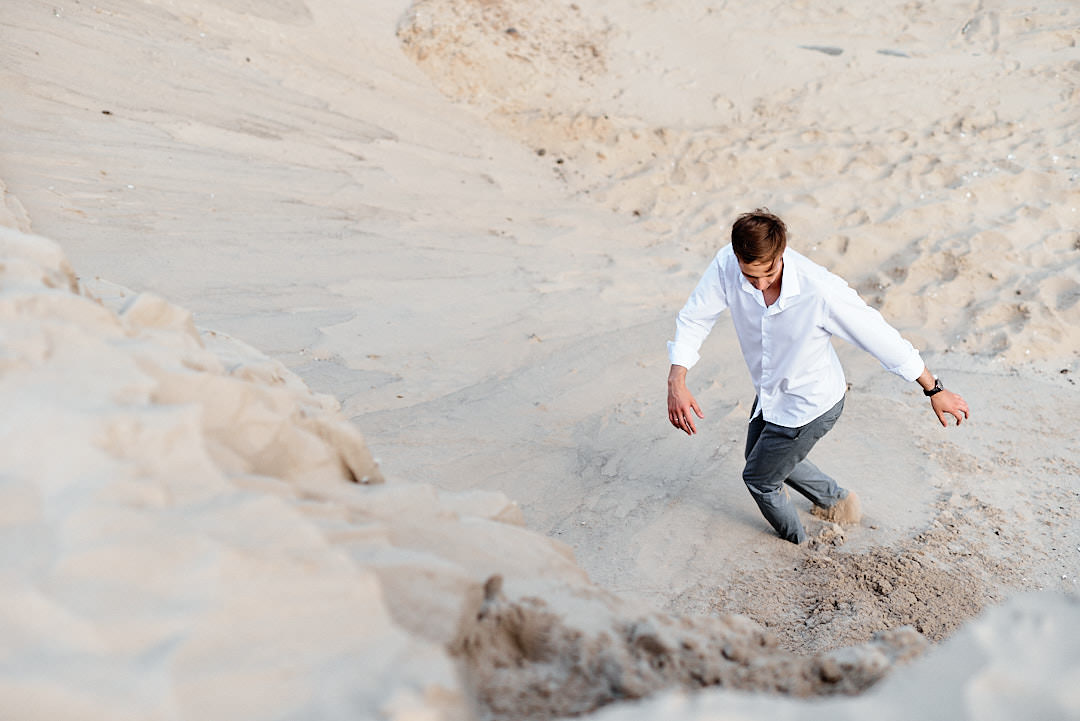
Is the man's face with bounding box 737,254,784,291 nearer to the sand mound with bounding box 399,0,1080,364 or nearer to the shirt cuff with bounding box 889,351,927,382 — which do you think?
the shirt cuff with bounding box 889,351,927,382

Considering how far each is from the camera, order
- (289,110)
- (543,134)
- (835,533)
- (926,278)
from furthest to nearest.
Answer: (543,134) → (289,110) → (926,278) → (835,533)

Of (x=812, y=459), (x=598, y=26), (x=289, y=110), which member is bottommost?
(x=812, y=459)

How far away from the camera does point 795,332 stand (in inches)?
99.9

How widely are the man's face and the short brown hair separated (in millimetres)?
28

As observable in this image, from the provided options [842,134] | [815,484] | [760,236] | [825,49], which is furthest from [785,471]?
[825,49]

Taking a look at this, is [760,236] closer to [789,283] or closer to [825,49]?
[789,283]

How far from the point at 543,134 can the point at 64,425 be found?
672 cm

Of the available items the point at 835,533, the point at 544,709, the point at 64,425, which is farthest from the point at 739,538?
the point at 64,425

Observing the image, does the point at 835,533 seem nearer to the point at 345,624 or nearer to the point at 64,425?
Result: the point at 345,624

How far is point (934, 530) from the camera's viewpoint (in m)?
2.92

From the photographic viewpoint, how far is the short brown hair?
2277mm

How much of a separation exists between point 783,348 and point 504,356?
1850 millimetres

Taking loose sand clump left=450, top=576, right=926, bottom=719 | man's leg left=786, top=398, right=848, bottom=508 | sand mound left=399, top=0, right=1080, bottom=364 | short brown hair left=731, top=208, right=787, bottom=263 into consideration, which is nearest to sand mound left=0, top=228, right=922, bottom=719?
loose sand clump left=450, top=576, right=926, bottom=719

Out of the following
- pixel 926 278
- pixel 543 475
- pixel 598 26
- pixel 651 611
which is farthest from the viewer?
pixel 598 26
